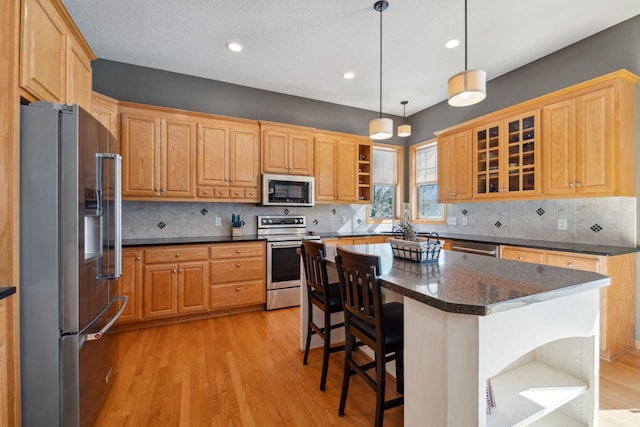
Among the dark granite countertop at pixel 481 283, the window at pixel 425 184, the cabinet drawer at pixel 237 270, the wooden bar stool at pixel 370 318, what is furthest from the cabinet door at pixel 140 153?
the window at pixel 425 184

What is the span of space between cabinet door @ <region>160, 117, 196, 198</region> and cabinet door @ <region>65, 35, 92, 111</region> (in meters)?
1.09

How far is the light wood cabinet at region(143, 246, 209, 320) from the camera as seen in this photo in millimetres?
3021

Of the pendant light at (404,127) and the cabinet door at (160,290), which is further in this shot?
the pendant light at (404,127)

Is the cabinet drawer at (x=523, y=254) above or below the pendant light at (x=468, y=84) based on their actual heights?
below

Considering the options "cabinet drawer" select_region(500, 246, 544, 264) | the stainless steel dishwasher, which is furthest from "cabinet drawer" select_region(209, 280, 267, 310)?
"cabinet drawer" select_region(500, 246, 544, 264)

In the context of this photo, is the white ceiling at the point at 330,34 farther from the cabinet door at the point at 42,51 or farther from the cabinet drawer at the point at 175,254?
the cabinet drawer at the point at 175,254

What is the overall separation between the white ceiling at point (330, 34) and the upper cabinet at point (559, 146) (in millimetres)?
626

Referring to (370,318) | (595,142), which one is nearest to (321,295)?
(370,318)

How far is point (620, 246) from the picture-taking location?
262cm

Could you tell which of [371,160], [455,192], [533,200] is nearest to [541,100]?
[533,200]

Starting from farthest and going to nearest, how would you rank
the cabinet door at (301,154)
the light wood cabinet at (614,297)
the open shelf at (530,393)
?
the cabinet door at (301,154)
the light wood cabinet at (614,297)
the open shelf at (530,393)

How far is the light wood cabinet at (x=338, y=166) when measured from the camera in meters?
4.23

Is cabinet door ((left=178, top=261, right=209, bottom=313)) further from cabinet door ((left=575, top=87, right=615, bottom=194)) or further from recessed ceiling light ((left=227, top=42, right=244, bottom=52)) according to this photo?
cabinet door ((left=575, top=87, right=615, bottom=194))

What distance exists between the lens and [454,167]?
4035 mm
